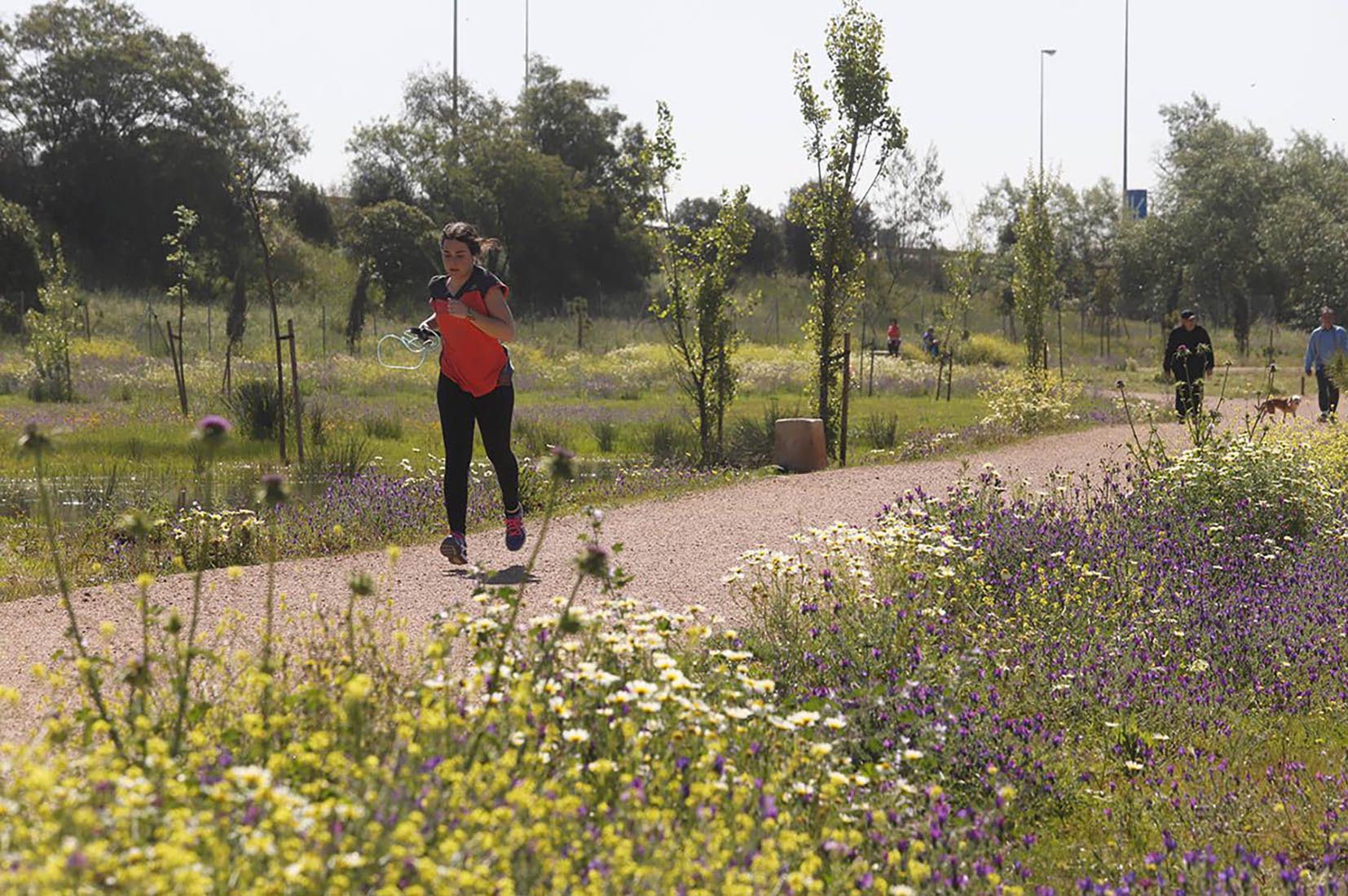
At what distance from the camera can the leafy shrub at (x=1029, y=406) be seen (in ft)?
67.4

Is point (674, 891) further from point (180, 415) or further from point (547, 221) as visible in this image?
point (547, 221)

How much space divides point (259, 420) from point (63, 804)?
1484 cm

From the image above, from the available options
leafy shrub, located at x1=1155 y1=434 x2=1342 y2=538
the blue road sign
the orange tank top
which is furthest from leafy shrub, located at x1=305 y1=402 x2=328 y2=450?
the blue road sign

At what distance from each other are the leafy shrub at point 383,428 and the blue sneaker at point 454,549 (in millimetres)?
10075

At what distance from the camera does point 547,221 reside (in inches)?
2154

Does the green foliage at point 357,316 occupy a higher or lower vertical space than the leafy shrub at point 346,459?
higher

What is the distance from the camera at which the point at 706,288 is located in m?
16.2

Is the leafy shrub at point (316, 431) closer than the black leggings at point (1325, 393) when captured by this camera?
Yes

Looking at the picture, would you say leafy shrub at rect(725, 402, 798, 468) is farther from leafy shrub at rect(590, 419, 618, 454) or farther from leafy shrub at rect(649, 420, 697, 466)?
leafy shrub at rect(590, 419, 618, 454)

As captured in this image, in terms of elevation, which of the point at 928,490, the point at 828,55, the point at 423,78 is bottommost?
the point at 928,490

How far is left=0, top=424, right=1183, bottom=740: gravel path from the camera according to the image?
271 inches

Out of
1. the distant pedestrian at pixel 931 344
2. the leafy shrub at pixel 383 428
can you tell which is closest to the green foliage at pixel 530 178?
the distant pedestrian at pixel 931 344

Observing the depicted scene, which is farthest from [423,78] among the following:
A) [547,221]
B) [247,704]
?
[247,704]

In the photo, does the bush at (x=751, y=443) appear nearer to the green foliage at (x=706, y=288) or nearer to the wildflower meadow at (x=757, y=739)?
the green foliage at (x=706, y=288)
